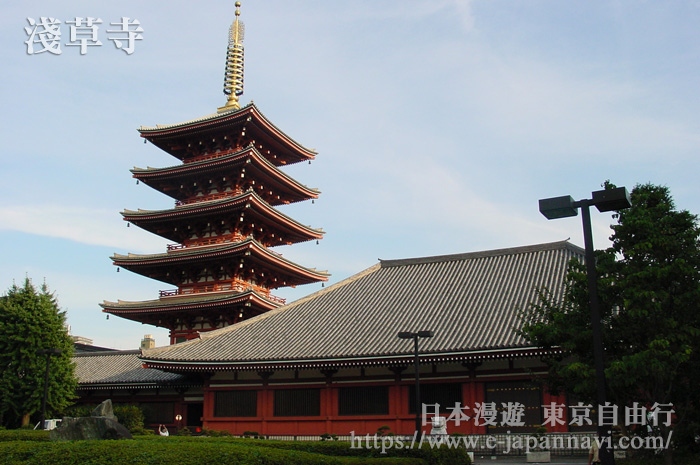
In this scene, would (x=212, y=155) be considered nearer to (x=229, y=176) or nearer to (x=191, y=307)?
(x=229, y=176)

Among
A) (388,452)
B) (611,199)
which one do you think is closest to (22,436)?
(388,452)

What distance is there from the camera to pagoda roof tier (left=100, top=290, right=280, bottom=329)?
40.3 m

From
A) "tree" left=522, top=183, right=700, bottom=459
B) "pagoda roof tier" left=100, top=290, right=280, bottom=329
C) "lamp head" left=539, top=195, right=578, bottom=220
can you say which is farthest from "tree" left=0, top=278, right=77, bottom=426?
"lamp head" left=539, top=195, right=578, bottom=220

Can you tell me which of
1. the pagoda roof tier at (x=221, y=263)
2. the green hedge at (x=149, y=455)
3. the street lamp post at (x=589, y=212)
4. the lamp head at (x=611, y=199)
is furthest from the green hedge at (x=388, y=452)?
the pagoda roof tier at (x=221, y=263)

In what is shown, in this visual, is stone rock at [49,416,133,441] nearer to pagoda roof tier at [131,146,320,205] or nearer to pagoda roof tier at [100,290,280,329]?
pagoda roof tier at [100,290,280,329]

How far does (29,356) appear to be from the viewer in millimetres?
35688

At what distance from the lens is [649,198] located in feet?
60.2

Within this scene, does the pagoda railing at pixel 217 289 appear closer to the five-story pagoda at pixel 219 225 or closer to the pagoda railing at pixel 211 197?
the five-story pagoda at pixel 219 225

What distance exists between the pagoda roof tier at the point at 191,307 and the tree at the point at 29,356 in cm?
609

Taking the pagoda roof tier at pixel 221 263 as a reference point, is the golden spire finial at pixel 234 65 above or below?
above

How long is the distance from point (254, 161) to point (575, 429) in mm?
26616

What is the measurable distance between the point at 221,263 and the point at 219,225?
122 inches

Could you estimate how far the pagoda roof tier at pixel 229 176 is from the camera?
144 ft

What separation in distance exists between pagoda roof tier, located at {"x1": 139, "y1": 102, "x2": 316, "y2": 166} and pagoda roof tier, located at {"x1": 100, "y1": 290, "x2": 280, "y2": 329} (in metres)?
11.6
